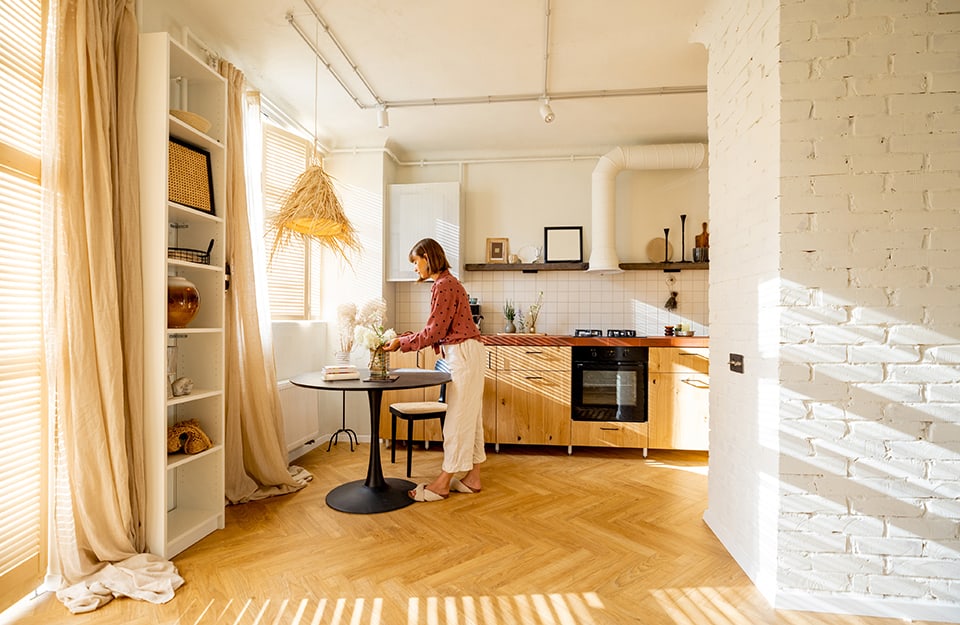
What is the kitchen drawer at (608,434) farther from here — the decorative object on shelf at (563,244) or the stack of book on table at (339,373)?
the stack of book on table at (339,373)

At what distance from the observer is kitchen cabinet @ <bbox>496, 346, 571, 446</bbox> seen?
4.32 meters

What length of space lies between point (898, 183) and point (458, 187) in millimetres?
3452

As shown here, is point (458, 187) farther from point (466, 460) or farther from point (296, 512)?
point (296, 512)

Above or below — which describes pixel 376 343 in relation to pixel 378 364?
above

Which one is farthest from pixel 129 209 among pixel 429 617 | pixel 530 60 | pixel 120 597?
pixel 530 60

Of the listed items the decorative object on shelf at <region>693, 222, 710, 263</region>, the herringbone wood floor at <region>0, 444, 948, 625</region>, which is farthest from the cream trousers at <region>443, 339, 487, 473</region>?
the decorative object on shelf at <region>693, 222, 710, 263</region>

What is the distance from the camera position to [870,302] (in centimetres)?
198

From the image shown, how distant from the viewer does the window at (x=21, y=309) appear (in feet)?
6.31

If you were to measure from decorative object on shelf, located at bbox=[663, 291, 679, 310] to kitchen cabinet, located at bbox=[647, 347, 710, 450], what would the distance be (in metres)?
0.77

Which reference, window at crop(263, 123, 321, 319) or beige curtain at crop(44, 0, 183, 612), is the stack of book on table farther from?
window at crop(263, 123, 321, 319)

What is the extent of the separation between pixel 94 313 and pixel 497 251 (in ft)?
11.6

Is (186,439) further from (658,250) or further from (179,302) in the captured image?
(658,250)

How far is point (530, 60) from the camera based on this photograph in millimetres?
3359

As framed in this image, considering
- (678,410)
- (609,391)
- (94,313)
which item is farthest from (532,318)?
(94,313)
